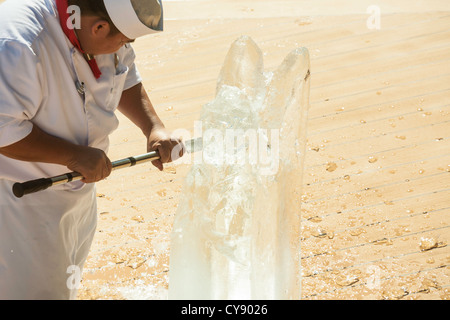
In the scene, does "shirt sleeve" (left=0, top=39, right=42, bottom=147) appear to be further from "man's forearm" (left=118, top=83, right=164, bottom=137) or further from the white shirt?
"man's forearm" (left=118, top=83, right=164, bottom=137)

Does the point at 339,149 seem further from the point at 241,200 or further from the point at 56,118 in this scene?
the point at 56,118

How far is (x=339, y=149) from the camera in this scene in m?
3.17

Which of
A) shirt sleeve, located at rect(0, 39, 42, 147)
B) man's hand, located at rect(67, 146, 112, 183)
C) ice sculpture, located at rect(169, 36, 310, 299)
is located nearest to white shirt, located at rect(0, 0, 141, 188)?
shirt sleeve, located at rect(0, 39, 42, 147)

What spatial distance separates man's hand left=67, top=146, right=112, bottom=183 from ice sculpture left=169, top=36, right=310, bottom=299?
0.27m

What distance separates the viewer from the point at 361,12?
183 inches

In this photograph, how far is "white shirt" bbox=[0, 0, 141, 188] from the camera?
152 centimetres

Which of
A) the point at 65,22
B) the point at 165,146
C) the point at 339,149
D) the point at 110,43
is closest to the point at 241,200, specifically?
the point at 165,146

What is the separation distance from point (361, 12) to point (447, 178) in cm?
218

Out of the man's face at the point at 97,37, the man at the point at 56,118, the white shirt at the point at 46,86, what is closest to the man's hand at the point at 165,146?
the man at the point at 56,118

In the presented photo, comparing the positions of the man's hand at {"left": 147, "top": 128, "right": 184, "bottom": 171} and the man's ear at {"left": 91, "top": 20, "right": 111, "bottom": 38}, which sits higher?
the man's ear at {"left": 91, "top": 20, "right": 111, "bottom": 38}

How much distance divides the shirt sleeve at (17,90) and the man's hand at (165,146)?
1.64 ft

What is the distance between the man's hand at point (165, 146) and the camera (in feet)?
6.54

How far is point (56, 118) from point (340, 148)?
187 centimetres

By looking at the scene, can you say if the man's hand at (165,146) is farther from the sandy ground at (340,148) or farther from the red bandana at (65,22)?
the sandy ground at (340,148)
